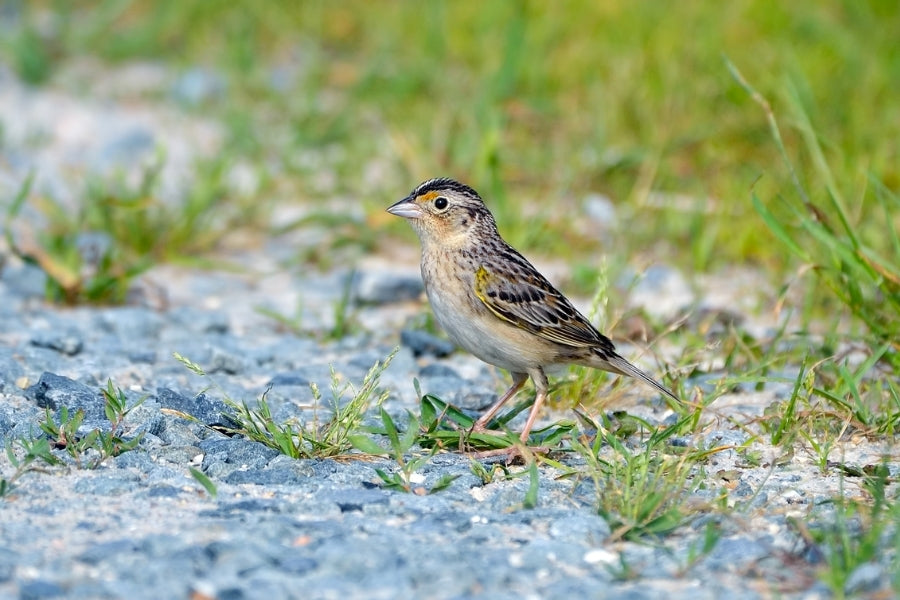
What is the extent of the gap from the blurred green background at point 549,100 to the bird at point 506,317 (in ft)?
6.60

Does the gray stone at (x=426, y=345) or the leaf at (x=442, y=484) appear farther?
the gray stone at (x=426, y=345)

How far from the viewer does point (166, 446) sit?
14.5 feet

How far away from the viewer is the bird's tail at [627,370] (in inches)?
193

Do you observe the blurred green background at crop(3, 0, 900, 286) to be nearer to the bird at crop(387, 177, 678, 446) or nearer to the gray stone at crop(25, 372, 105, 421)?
the bird at crop(387, 177, 678, 446)

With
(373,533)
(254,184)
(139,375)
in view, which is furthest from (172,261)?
(373,533)

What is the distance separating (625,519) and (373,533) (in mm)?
736

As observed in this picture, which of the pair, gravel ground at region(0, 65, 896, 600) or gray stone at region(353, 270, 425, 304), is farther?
gray stone at region(353, 270, 425, 304)

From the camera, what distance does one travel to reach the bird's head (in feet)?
17.6

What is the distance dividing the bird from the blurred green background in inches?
79.2

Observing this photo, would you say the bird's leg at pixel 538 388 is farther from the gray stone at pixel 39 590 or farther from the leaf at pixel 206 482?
the gray stone at pixel 39 590

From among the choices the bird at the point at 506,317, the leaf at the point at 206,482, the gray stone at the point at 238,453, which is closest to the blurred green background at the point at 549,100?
the bird at the point at 506,317

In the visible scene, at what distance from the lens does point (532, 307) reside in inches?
200

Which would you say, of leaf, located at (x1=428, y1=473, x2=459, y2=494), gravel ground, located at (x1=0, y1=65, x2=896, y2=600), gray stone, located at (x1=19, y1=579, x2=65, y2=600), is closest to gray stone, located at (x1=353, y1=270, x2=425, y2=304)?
gravel ground, located at (x1=0, y1=65, x2=896, y2=600)

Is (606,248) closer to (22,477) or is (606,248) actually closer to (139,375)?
(139,375)
